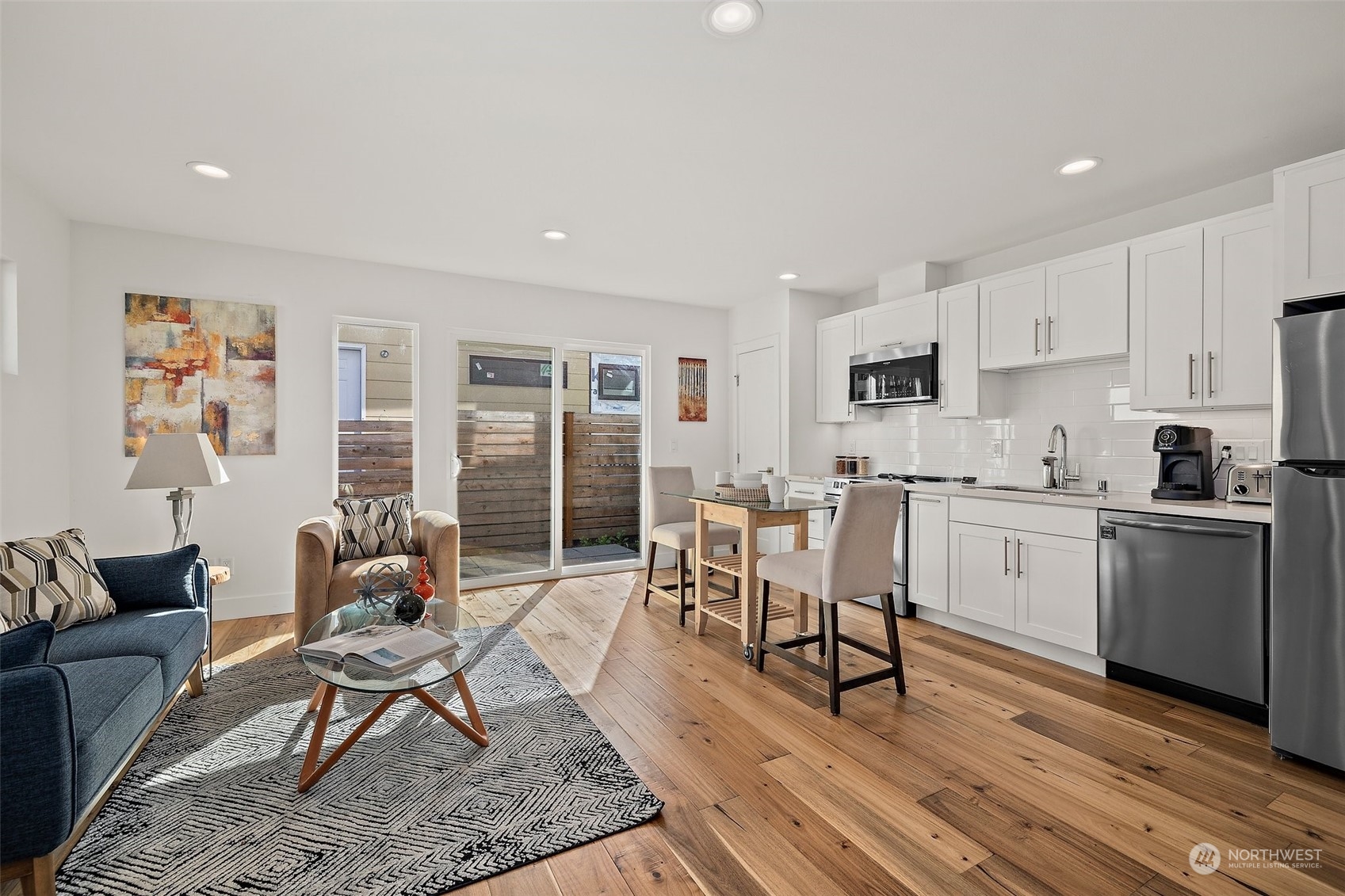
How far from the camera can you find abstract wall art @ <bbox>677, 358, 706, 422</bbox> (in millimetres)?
5758

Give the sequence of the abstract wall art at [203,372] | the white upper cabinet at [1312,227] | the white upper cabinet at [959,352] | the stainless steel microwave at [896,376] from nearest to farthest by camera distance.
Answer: the white upper cabinet at [1312,227] < the abstract wall art at [203,372] < the white upper cabinet at [959,352] < the stainless steel microwave at [896,376]

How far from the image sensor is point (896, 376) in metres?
4.52

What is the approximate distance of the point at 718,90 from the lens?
7.49 ft

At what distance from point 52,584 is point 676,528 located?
3087 millimetres

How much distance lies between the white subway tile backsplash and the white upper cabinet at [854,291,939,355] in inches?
21.9

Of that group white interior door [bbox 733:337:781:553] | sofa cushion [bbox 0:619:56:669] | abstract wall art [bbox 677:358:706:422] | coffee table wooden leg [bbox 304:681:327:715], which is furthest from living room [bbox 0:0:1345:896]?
abstract wall art [bbox 677:358:706:422]

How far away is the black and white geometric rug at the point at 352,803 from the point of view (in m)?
1.66

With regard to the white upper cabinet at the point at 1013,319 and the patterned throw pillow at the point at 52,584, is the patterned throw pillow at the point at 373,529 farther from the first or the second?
the white upper cabinet at the point at 1013,319

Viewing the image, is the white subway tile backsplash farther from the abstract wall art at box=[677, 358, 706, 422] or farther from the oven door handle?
the abstract wall art at box=[677, 358, 706, 422]

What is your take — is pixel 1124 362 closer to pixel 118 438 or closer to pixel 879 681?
pixel 879 681

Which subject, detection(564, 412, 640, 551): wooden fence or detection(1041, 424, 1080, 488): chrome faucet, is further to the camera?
detection(564, 412, 640, 551): wooden fence

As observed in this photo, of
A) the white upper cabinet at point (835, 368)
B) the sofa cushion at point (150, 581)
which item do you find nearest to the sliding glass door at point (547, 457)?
the white upper cabinet at point (835, 368)

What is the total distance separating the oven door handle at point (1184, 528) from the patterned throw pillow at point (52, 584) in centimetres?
448

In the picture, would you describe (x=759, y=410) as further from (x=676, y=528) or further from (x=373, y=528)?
(x=373, y=528)
